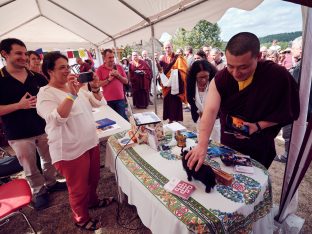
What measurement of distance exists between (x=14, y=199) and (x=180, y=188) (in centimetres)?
134

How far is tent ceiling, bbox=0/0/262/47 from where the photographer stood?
2479mm

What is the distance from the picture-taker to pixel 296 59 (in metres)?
2.74

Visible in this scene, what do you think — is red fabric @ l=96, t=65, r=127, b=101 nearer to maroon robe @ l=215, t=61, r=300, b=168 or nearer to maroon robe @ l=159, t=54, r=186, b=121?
maroon robe @ l=159, t=54, r=186, b=121

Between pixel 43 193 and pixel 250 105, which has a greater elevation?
pixel 250 105

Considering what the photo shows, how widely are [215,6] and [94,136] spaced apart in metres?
2.01

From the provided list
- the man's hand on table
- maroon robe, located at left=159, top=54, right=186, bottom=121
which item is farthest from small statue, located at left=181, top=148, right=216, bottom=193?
maroon robe, located at left=159, top=54, right=186, bottom=121

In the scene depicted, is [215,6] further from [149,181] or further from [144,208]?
[144,208]

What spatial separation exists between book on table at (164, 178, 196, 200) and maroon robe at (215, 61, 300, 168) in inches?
25.0

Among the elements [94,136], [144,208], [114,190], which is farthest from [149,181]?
[114,190]

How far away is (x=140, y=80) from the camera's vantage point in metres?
6.19

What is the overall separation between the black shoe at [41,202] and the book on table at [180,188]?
5.88 feet

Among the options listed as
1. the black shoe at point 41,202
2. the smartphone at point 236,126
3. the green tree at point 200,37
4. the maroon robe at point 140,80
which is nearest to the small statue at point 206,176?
the smartphone at point 236,126

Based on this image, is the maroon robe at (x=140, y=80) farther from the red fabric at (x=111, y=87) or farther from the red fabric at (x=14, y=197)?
the red fabric at (x=14, y=197)

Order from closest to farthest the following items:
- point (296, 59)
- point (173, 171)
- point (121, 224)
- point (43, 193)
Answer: point (173, 171)
point (121, 224)
point (43, 193)
point (296, 59)
